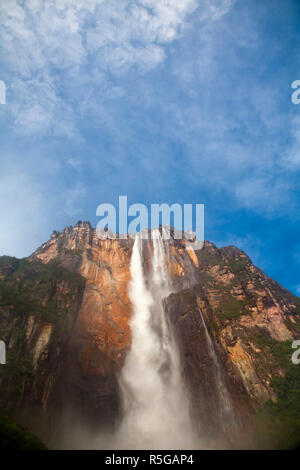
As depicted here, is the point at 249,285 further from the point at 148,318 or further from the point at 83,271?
the point at 83,271

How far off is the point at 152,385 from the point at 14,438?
19.2m

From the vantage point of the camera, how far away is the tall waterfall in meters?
25.5

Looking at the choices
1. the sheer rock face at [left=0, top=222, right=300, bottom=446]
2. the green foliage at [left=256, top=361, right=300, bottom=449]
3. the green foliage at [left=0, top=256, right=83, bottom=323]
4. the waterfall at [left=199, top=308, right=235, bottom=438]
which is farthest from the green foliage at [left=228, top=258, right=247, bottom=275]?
the green foliage at [left=0, top=256, right=83, bottom=323]

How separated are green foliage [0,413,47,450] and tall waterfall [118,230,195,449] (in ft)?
45.3

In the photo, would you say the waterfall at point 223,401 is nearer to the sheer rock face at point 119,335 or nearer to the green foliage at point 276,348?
the sheer rock face at point 119,335

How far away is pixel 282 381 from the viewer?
26.0 metres

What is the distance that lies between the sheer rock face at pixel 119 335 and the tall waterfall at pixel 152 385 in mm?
1366

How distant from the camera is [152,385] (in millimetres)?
30109

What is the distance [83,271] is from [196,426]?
26.4m

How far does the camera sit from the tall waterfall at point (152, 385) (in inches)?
1003
